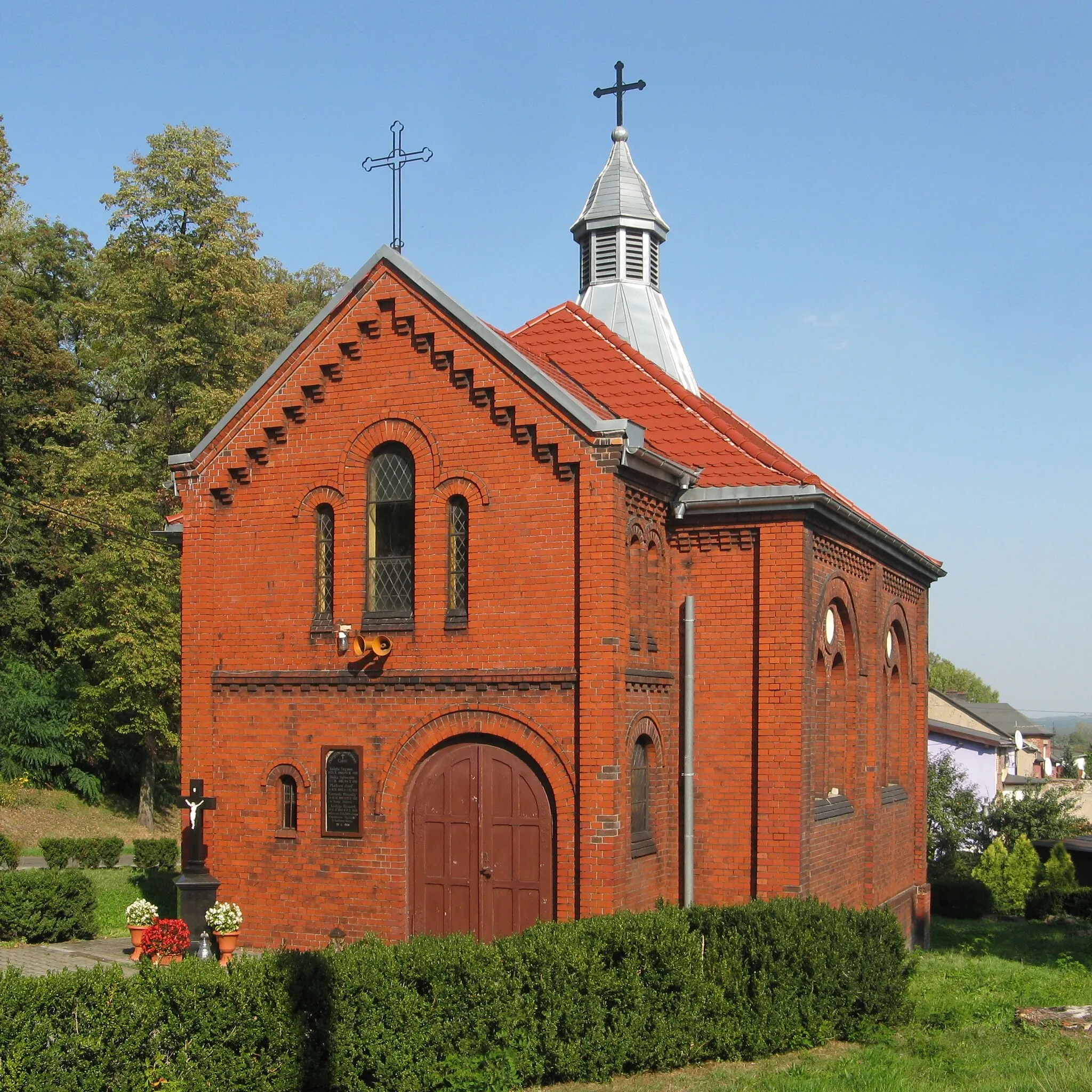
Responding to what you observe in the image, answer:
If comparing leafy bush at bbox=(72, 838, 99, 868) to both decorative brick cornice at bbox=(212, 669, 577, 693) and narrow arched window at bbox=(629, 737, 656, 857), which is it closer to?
decorative brick cornice at bbox=(212, 669, 577, 693)

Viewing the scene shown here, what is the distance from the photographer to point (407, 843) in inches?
585

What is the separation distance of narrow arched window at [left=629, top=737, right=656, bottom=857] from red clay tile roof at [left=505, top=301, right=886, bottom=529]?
3205 millimetres

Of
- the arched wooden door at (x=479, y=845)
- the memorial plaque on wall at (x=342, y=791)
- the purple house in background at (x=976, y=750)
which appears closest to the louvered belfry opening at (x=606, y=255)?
the arched wooden door at (x=479, y=845)

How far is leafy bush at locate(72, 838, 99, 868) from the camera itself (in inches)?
1056

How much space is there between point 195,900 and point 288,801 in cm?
149

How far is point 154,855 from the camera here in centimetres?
2541

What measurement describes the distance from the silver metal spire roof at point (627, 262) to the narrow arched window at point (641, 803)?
7.52 metres

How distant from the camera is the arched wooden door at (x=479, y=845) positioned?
1433cm

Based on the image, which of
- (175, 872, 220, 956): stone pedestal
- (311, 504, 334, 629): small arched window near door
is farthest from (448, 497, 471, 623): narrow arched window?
(175, 872, 220, 956): stone pedestal

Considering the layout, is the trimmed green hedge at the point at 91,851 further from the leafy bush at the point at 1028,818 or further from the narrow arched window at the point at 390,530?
the leafy bush at the point at 1028,818

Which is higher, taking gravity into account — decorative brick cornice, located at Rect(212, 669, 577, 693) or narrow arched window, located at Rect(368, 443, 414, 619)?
narrow arched window, located at Rect(368, 443, 414, 619)

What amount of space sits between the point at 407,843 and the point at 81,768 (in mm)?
27388

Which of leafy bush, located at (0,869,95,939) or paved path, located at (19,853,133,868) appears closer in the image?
leafy bush, located at (0,869,95,939)

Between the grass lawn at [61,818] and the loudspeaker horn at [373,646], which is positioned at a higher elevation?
the loudspeaker horn at [373,646]
